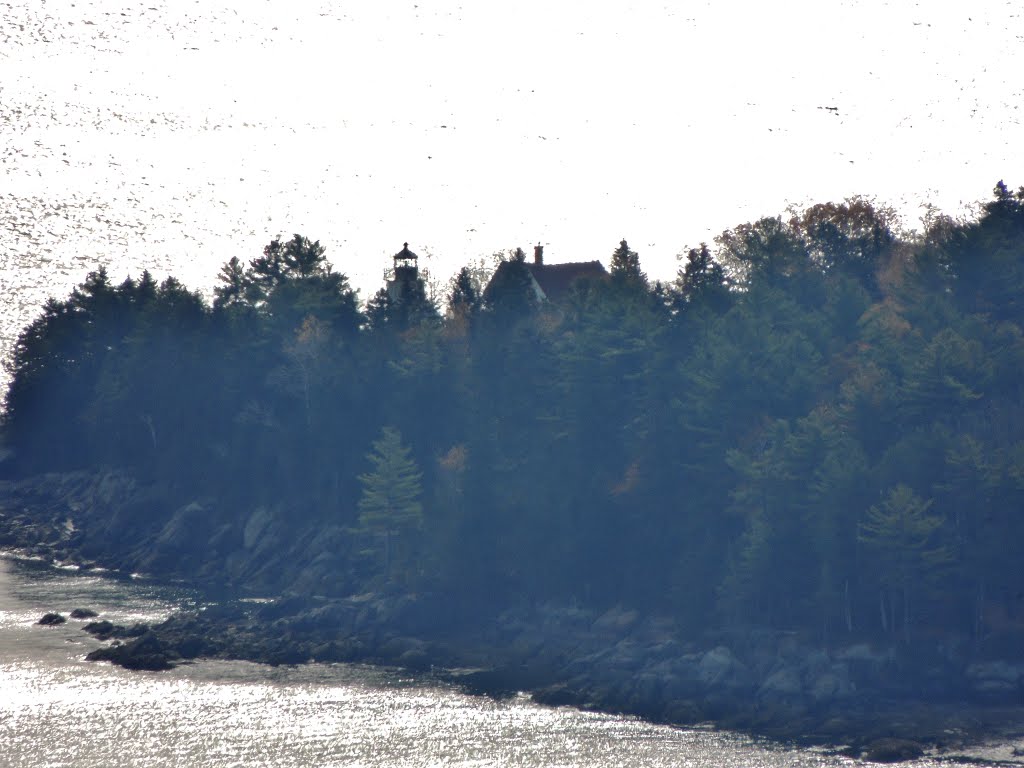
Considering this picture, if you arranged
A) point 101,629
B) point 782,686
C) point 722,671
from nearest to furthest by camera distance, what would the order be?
point 782,686 → point 722,671 → point 101,629

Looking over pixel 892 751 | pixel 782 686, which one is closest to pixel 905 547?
pixel 782 686

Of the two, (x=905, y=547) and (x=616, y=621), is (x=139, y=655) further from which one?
(x=905, y=547)

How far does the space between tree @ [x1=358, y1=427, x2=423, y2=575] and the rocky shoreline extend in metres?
4.45

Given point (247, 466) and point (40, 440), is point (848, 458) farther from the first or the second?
point (40, 440)

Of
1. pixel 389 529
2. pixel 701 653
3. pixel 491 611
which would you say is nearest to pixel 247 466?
pixel 389 529

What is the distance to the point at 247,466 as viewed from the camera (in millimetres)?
101250

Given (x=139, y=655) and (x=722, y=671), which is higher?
(x=139, y=655)

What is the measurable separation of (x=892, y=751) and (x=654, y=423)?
2997 cm

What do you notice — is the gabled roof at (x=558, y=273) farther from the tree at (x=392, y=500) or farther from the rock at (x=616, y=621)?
the rock at (x=616, y=621)

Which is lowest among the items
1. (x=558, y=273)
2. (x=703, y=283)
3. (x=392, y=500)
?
(x=392, y=500)

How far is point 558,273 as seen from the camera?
106 m

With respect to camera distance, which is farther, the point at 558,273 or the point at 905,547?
the point at 558,273

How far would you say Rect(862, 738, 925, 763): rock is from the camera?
167 ft

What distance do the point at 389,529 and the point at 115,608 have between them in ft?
53.1
